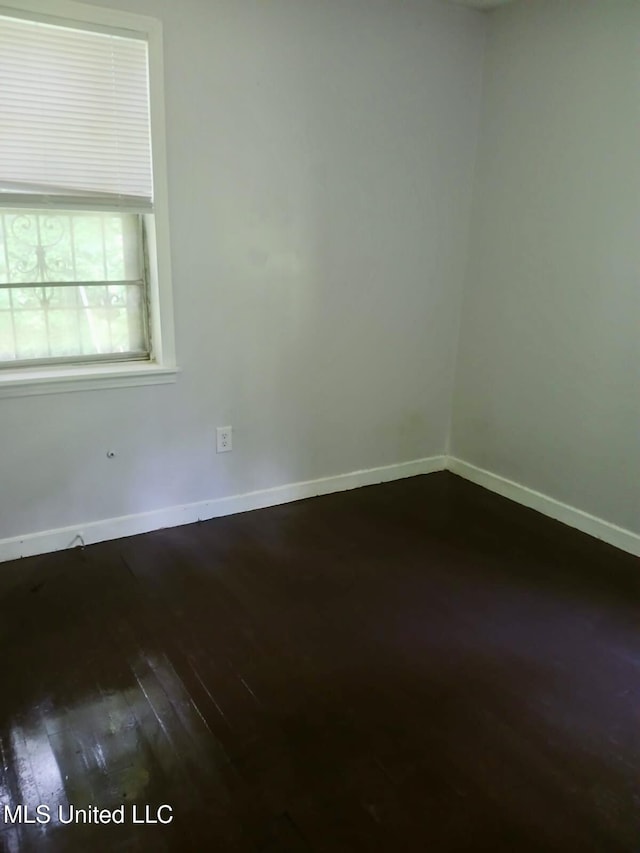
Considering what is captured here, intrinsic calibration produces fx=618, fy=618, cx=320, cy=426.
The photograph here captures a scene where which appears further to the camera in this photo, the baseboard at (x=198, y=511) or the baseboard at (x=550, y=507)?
the baseboard at (x=550, y=507)

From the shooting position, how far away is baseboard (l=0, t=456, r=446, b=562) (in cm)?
258

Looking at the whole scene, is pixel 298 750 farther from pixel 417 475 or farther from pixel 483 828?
pixel 417 475

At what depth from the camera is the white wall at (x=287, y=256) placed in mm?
2525

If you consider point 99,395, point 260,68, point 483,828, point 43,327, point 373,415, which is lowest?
point 483,828

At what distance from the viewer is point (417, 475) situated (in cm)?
361

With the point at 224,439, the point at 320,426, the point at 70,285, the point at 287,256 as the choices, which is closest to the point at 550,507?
the point at 320,426

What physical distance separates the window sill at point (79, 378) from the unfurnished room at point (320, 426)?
1cm

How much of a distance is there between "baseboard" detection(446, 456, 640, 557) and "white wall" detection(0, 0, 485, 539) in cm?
48

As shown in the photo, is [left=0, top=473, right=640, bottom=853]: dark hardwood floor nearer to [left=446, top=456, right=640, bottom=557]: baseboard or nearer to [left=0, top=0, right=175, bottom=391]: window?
[left=446, top=456, right=640, bottom=557]: baseboard

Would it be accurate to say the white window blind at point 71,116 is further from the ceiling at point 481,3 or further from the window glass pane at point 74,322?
the ceiling at point 481,3

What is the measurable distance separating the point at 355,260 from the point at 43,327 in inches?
58.1

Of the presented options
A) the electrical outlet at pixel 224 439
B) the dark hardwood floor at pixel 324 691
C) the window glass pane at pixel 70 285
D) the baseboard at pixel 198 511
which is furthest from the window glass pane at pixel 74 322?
the dark hardwood floor at pixel 324 691

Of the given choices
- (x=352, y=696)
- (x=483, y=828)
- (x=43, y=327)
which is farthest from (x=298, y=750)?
(x=43, y=327)

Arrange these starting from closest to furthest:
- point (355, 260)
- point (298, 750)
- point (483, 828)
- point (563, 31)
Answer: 1. point (483, 828)
2. point (298, 750)
3. point (563, 31)
4. point (355, 260)
